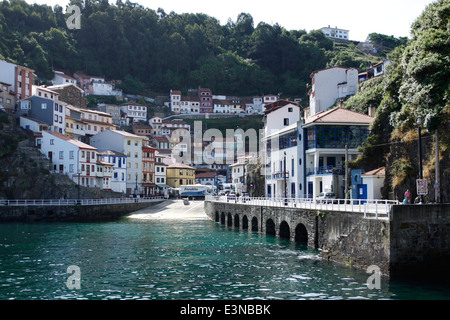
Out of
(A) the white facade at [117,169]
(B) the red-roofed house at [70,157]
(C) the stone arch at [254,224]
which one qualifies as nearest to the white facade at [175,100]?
(A) the white facade at [117,169]

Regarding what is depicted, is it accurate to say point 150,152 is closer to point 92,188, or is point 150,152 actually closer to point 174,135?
point 92,188

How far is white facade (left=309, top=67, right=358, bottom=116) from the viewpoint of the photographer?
84312mm

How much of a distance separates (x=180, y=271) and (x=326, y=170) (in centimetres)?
2678

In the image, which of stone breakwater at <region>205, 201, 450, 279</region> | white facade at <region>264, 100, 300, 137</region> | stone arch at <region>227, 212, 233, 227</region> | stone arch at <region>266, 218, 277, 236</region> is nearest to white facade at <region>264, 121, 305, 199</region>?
white facade at <region>264, 100, 300, 137</region>

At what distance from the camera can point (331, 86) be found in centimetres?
8562

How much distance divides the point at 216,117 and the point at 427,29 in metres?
137

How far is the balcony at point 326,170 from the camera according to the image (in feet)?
160

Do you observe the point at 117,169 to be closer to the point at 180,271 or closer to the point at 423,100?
the point at 180,271

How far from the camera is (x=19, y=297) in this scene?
71.0 ft

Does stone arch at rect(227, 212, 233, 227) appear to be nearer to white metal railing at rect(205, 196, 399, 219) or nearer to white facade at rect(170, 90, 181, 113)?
white metal railing at rect(205, 196, 399, 219)

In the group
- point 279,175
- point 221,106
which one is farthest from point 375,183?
point 221,106

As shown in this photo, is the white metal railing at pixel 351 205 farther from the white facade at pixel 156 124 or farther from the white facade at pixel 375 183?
the white facade at pixel 156 124

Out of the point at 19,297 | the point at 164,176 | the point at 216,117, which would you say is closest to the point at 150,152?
the point at 164,176

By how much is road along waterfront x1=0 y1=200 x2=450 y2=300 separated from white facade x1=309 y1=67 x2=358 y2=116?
45936 millimetres
